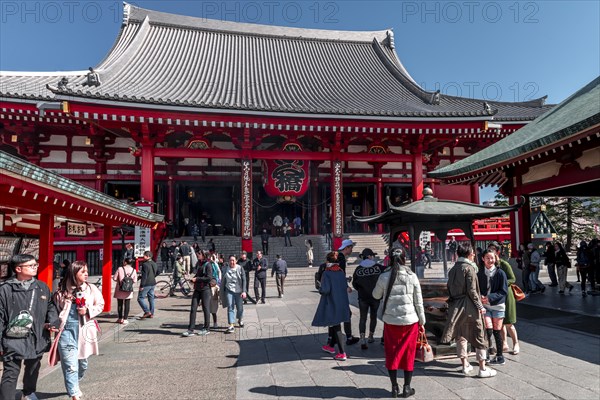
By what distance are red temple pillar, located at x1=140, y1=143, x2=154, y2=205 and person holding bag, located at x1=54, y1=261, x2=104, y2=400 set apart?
11541 mm

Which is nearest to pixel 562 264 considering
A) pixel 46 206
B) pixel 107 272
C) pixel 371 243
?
pixel 371 243

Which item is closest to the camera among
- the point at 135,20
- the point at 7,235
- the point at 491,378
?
the point at 491,378

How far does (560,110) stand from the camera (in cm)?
1026

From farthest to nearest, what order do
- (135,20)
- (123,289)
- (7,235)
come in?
(135,20) → (123,289) → (7,235)

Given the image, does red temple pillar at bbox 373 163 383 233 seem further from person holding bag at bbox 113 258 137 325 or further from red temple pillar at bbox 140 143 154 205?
person holding bag at bbox 113 258 137 325

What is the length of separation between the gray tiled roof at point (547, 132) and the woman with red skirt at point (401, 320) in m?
5.23

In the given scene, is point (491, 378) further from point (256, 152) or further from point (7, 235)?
point (256, 152)

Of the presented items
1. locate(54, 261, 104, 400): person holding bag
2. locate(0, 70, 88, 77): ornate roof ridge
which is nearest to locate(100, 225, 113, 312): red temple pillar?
locate(54, 261, 104, 400): person holding bag

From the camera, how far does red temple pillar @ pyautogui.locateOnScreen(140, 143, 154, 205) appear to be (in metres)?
15.7

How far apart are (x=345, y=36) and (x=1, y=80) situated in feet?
73.2

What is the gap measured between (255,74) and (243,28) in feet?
23.1

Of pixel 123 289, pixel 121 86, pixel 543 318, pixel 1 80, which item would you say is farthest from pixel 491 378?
pixel 1 80

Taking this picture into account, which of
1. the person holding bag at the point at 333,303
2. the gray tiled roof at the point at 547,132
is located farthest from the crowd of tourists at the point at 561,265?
the person holding bag at the point at 333,303

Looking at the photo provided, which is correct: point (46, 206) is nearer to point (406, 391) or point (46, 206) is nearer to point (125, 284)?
point (125, 284)
